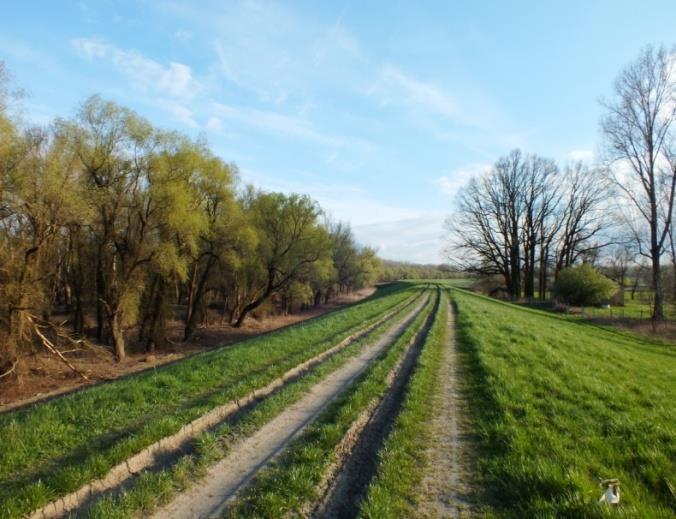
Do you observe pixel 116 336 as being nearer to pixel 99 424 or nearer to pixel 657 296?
pixel 99 424

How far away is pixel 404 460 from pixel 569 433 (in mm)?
2663

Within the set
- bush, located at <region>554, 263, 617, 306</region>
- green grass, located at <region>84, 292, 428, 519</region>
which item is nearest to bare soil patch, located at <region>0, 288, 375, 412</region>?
green grass, located at <region>84, 292, 428, 519</region>

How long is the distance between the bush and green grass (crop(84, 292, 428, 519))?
3713 centimetres

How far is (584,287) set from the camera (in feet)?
117

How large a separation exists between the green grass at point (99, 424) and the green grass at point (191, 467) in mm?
626

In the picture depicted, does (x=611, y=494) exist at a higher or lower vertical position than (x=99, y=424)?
higher

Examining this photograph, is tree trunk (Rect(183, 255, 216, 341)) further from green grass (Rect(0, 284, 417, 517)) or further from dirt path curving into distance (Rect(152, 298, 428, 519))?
dirt path curving into distance (Rect(152, 298, 428, 519))

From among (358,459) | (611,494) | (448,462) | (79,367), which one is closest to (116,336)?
(79,367)

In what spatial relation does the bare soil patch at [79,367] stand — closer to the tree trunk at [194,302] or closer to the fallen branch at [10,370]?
the fallen branch at [10,370]

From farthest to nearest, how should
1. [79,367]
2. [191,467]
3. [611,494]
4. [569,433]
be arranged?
[79,367]
[569,433]
[191,467]
[611,494]

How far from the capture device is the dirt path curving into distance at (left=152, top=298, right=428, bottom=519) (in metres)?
3.94

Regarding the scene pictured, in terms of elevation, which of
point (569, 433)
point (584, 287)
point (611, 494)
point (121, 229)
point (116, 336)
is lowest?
point (116, 336)

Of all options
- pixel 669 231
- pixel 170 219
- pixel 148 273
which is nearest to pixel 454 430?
pixel 170 219

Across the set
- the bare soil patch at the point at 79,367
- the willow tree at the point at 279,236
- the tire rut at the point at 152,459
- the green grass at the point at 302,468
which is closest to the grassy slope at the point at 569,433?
the green grass at the point at 302,468
